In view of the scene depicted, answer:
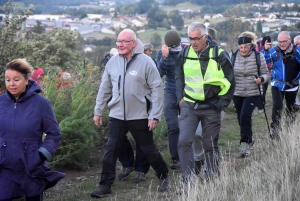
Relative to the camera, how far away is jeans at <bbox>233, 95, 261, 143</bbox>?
9023 millimetres

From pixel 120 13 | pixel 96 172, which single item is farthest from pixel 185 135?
pixel 120 13

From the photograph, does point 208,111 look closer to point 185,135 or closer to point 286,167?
point 185,135

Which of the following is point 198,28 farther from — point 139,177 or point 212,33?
point 139,177

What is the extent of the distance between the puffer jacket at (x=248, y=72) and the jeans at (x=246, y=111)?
0.10 meters

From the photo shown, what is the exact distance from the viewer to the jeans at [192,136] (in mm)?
7016

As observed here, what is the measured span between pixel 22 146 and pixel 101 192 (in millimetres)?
2127

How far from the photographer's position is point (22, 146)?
204 inches

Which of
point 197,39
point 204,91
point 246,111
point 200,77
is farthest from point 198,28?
point 246,111

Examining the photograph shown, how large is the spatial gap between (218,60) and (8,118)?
2790 mm

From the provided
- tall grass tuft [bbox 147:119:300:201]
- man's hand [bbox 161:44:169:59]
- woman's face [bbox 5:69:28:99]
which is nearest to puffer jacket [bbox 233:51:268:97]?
man's hand [bbox 161:44:169:59]

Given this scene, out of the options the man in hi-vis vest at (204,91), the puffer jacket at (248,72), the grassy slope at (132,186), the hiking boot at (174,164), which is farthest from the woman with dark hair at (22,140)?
the puffer jacket at (248,72)

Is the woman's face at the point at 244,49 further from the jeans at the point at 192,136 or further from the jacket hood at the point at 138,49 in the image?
the jacket hood at the point at 138,49

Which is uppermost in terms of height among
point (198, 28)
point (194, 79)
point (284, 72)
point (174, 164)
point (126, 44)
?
point (198, 28)

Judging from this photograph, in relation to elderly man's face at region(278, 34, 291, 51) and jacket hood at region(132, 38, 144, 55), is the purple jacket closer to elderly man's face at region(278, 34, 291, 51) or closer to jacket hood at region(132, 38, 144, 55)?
jacket hood at region(132, 38, 144, 55)
